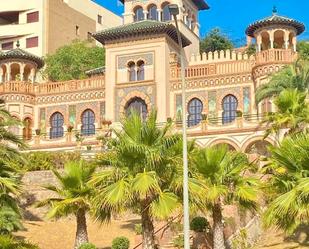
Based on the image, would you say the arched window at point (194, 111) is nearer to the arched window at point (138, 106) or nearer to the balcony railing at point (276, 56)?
the arched window at point (138, 106)

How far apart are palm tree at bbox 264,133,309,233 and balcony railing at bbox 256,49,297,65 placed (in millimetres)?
24190

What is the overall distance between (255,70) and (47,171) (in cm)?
1685

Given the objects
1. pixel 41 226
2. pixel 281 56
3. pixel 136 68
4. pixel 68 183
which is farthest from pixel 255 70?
pixel 68 183

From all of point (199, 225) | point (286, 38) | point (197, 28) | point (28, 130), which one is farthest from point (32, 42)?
point (199, 225)

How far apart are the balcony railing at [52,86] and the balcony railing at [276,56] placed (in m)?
12.8

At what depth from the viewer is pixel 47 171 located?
38281mm

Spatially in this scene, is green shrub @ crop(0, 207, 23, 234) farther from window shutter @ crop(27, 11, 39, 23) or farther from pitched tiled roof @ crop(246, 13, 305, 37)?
window shutter @ crop(27, 11, 39, 23)

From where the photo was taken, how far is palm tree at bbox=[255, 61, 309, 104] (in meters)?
37.4

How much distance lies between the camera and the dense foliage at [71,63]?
66375 mm

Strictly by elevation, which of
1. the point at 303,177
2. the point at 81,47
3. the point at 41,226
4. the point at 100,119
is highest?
the point at 81,47

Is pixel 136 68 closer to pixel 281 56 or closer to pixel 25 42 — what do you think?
pixel 281 56

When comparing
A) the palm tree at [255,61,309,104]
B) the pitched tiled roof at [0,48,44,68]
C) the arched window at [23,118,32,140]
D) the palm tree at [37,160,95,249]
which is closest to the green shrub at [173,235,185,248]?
the palm tree at [37,160,95,249]

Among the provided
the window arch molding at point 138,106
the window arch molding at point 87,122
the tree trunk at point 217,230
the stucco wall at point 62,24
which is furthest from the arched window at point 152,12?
the tree trunk at point 217,230

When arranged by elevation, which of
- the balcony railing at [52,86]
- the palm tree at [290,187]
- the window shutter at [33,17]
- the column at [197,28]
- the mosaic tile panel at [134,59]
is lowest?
the palm tree at [290,187]
